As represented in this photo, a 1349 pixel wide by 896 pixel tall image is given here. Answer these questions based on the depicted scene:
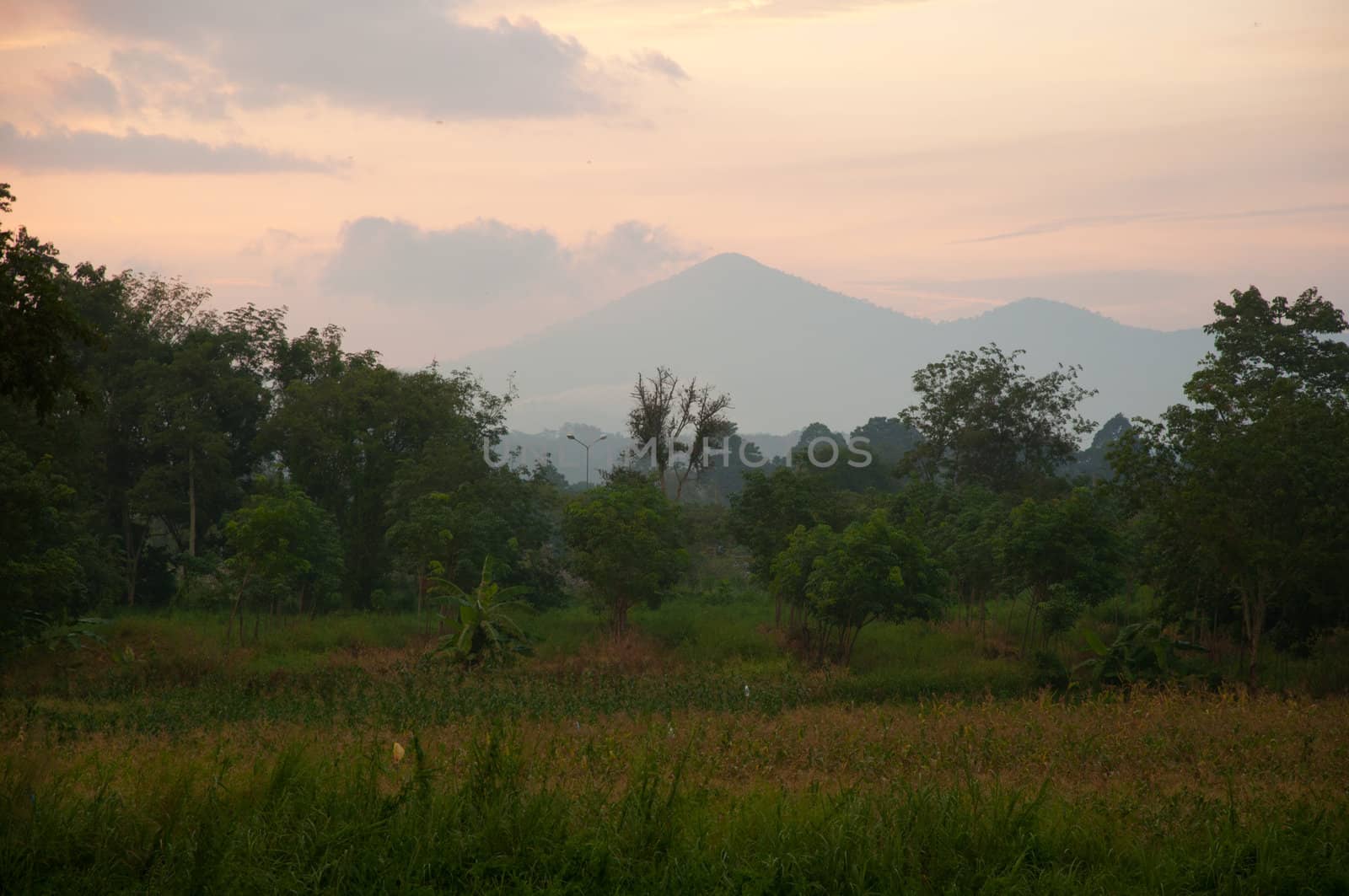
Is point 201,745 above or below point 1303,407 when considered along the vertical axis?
below

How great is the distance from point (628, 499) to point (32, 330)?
19880mm

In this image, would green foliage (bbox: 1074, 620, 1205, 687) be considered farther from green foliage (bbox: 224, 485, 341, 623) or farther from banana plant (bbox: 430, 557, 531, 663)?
green foliage (bbox: 224, 485, 341, 623)

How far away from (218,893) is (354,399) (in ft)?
92.9

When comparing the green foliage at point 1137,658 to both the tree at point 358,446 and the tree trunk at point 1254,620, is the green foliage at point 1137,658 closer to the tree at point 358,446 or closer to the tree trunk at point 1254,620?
the tree trunk at point 1254,620

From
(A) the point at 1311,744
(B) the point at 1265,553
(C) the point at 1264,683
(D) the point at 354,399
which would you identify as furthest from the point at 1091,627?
(D) the point at 354,399

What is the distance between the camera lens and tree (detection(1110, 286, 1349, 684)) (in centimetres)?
1992

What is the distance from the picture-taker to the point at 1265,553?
19641mm

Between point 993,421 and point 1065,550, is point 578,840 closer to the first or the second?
point 1065,550

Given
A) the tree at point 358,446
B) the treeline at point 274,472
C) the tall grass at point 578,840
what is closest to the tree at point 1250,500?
the tall grass at point 578,840

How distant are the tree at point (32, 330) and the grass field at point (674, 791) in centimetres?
338

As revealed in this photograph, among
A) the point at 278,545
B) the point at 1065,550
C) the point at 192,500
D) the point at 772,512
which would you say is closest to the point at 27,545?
the point at 278,545

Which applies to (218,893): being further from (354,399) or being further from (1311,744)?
(354,399)

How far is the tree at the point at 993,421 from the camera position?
136ft

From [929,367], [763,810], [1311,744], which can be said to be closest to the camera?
[763,810]
